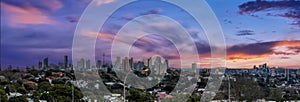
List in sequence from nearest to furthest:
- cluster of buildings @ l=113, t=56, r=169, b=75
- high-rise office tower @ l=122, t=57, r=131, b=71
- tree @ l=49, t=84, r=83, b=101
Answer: high-rise office tower @ l=122, t=57, r=131, b=71 < cluster of buildings @ l=113, t=56, r=169, b=75 < tree @ l=49, t=84, r=83, b=101

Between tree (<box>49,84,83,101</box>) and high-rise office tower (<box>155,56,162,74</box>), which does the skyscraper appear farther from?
tree (<box>49,84,83,101</box>)

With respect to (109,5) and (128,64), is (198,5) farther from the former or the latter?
(128,64)

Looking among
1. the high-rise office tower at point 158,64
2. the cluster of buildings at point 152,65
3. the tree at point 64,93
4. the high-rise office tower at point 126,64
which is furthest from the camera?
the tree at point 64,93

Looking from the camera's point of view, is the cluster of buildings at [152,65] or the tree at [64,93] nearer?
the cluster of buildings at [152,65]

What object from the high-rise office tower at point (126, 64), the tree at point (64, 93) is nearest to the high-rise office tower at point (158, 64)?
the high-rise office tower at point (126, 64)

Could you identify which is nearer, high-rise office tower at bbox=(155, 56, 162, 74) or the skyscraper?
the skyscraper

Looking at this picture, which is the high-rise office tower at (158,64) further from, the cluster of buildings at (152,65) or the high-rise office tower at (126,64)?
the high-rise office tower at (126,64)

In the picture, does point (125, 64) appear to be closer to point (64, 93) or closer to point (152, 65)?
point (152, 65)

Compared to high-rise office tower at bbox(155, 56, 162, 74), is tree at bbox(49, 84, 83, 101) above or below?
below

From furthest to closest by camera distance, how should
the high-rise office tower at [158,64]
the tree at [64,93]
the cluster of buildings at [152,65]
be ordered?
the tree at [64,93]
the high-rise office tower at [158,64]
the cluster of buildings at [152,65]

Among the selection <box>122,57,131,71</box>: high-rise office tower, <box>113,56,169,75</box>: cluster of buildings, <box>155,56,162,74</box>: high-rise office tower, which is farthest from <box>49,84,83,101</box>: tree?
<box>122,57,131,71</box>: high-rise office tower

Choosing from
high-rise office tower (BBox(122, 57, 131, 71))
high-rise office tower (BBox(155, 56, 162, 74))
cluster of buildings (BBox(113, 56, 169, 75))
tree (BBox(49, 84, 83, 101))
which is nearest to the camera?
high-rise office tower (BBox(122, 57, 131, 71))
